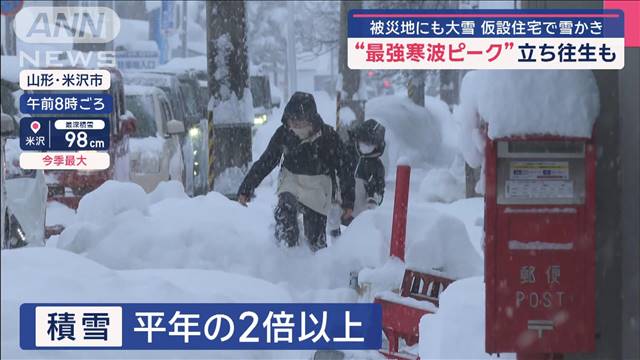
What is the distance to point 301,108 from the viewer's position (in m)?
8.30

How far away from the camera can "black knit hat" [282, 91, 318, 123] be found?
8250 mm

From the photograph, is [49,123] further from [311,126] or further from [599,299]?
[599,299]

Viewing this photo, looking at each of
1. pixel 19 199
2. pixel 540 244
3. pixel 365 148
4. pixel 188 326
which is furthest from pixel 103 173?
pixel 540 244

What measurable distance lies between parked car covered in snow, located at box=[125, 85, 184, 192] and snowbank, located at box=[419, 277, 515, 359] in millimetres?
6310

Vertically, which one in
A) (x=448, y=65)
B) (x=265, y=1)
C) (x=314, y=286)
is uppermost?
(x=265, y=1)

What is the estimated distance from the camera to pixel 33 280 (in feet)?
21.1

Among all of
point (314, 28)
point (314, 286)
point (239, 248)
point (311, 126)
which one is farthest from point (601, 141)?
point (314, 28)

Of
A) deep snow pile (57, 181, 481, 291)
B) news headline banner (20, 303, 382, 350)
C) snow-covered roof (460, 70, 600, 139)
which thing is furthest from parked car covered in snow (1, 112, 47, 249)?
snow-covered roof (460, 70, 600, 139)

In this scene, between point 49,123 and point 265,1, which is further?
point 265,1

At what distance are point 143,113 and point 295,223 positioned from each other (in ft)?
22.4

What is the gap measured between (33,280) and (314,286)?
9.85 ft

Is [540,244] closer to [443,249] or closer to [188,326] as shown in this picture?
[188,326]

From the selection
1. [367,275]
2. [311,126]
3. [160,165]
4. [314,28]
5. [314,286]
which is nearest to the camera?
[367,275]

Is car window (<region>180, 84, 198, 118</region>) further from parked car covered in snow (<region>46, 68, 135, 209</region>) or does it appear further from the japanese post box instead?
the japanese post box
